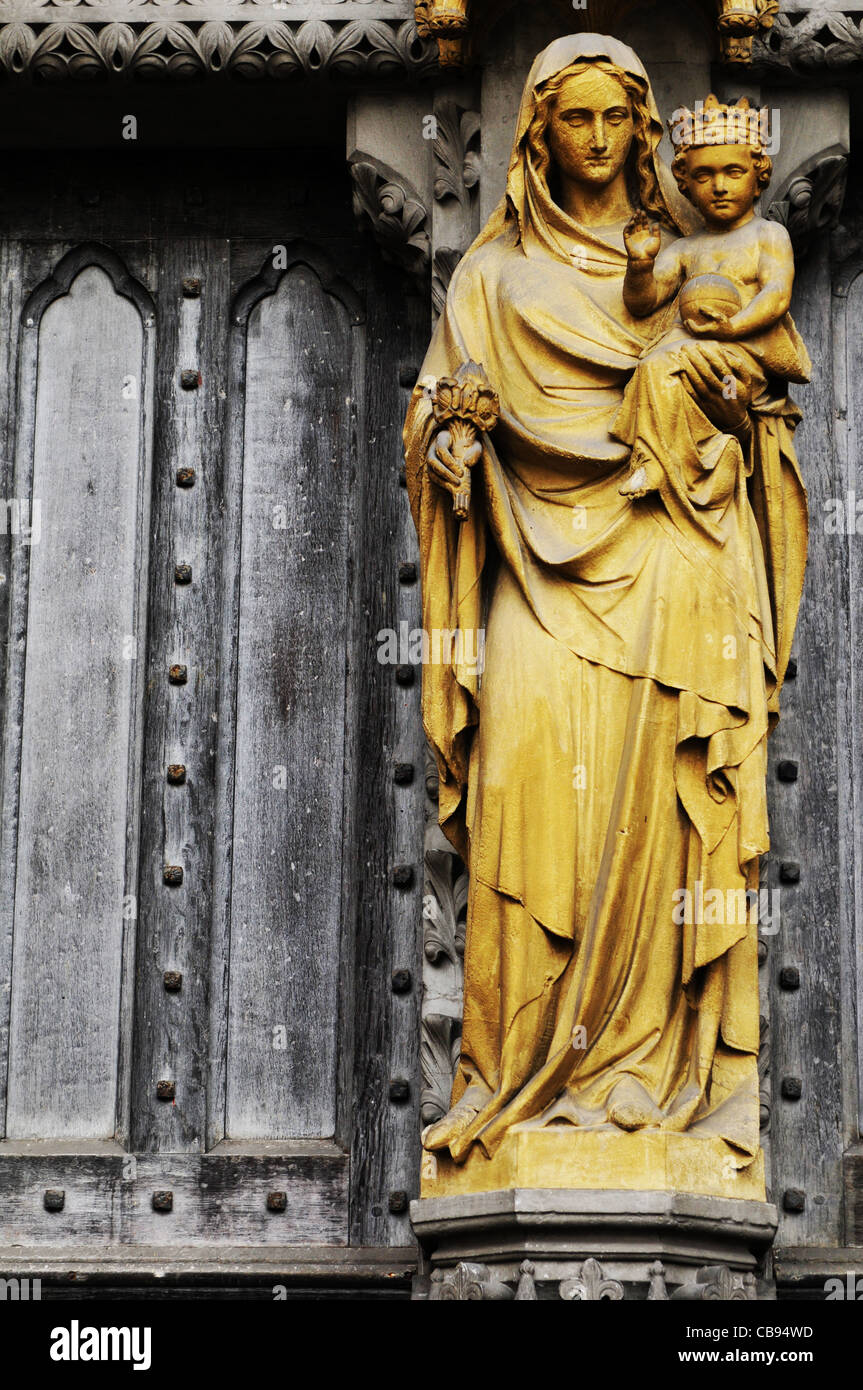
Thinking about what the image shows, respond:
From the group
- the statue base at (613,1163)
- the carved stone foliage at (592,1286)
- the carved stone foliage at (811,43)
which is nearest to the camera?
the carved stone foliage at (592,1286)

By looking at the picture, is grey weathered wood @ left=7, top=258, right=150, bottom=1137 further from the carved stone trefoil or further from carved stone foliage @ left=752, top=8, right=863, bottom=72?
carved stone foliage @ left=752, top=8, right=863, bottom=72

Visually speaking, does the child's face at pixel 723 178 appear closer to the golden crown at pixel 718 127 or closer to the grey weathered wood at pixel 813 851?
the golden crown at pixel 718 127

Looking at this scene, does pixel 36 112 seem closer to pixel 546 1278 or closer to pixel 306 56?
pixel 306 56

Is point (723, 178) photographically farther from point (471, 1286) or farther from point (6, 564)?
point (471, 1286)

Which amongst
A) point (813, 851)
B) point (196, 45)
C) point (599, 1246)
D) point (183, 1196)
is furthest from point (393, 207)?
point (599, 1246)

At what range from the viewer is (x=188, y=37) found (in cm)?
859

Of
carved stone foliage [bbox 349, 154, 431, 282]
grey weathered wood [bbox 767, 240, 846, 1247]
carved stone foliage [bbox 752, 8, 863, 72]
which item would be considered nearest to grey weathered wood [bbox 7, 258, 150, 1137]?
carved stone foliage [bbox 349, 154, 431, 282]

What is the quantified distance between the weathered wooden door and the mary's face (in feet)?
3.14

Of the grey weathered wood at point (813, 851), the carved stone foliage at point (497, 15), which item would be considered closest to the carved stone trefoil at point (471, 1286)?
the grey weathered wood at point (813, 851)

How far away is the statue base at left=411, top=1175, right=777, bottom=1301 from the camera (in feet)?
23.8

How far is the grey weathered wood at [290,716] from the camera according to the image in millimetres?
8391

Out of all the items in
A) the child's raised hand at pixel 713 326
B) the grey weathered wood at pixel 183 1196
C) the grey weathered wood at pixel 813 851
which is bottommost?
the grey weathered wood at pixel 183 1196

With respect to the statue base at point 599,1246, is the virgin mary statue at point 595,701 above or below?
above

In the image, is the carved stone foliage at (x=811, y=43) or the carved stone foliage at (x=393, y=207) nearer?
the carved stone foliage at (x=811, y=43)
